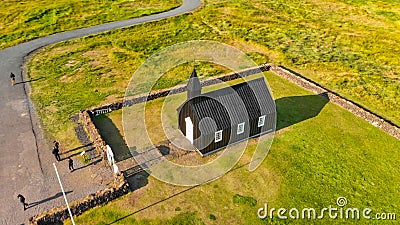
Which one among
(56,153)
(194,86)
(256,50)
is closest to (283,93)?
(256,50)

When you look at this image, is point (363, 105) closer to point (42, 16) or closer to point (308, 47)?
point (308, 47)

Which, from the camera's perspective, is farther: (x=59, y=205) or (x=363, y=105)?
(x=363, y=105)

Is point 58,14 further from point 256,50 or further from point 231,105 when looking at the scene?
point 231,105

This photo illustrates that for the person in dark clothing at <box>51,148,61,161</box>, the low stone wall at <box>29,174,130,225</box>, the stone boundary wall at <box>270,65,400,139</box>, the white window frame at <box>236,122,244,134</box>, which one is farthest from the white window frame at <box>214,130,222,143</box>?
the stone boundary wall at <box>270,65,400,139</box>

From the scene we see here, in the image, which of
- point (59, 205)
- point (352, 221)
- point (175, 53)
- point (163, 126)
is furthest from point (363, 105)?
point (59, 205)

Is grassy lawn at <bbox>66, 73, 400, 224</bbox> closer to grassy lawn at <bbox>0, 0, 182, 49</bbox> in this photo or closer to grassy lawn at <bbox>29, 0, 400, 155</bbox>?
grassy lawn at <bbox>29, 0, 400, 155</bbox>

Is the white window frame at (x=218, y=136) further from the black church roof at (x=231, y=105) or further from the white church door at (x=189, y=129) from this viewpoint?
the white church door at (x=189, y=129)

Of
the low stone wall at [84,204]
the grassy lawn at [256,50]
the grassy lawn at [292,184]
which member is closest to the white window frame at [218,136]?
the grassy lawn at [292,184]

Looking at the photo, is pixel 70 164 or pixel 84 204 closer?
pixel 84 204
